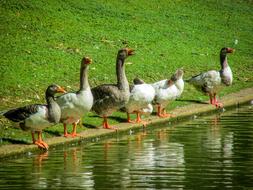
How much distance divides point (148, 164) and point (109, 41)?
15704 mm

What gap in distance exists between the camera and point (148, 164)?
51.6 ft

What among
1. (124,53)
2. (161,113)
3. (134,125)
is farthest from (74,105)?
(161,113)

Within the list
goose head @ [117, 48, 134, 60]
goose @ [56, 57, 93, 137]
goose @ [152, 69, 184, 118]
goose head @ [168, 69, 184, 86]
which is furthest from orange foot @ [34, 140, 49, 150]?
goose head @ [168, 69, 184, 86]

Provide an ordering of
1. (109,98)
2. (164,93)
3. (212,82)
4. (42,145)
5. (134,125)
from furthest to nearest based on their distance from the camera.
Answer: (212,82) < (164,93) < (134,125) < (109,98) < (42,145)

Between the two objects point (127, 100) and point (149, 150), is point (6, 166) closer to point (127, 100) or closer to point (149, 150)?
point (149, 150)

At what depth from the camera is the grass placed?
25.0 m

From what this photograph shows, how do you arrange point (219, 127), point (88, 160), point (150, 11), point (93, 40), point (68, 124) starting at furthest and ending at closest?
point (150, 11)
point (93, 40)
point (219, 127)
point (68, 124)
point (88, 160)

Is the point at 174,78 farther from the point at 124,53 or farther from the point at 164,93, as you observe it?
the point at 124,53

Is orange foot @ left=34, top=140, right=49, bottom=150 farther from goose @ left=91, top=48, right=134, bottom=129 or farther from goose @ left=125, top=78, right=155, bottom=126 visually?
goose @ left=125, top=78, right=155, bottom=126

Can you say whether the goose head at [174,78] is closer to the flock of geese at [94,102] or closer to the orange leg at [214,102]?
the flock of geese at [94,102]

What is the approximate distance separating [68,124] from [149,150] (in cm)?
273

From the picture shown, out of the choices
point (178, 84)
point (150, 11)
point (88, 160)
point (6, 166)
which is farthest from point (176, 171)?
point (150, 11)

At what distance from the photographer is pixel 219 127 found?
2081 cm

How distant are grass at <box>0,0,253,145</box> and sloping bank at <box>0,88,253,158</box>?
0.63 meters
